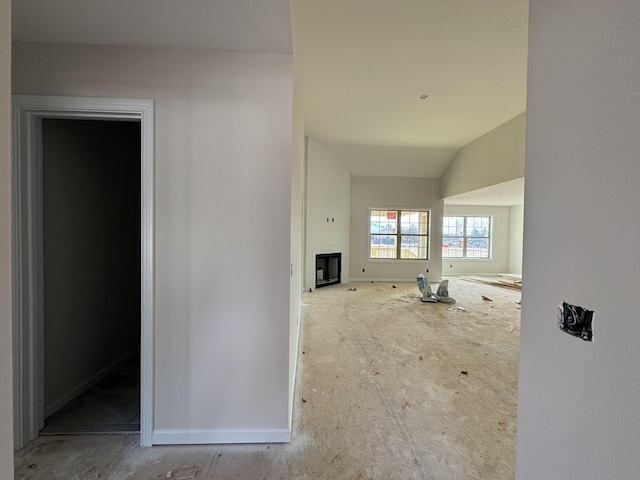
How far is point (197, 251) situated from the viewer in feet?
6.03

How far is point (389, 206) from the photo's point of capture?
8.43 m

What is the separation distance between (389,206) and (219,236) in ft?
23.5

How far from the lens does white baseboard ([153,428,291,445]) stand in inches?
71.6

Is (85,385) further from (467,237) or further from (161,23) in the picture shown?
(467,237)

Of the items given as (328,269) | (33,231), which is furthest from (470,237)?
(33,231)

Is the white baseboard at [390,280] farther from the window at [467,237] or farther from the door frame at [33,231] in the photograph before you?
the door frame at [33,231]

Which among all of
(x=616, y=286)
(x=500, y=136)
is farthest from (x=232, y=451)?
(x=500, y=136)

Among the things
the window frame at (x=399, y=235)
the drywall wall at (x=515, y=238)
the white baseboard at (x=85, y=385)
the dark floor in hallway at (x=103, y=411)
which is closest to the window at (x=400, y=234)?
the window frame at (x=399, y=235)

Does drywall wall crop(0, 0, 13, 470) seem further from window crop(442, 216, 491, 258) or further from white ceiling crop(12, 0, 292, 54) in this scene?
window crop(442, 216, 491, 258)

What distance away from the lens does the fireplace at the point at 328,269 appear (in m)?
7.13

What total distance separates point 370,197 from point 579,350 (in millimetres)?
Result: 7665

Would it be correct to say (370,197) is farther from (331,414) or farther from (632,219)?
(632,219)

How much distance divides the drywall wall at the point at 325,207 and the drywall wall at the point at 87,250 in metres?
3.87

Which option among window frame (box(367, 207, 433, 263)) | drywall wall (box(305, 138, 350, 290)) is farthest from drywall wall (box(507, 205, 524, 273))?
drywall wall (box(305, 138, 350, 290))
